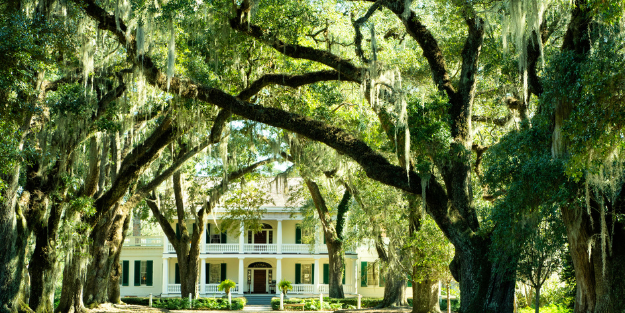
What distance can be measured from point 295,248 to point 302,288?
220 centimetres

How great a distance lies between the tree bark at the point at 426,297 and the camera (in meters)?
14.3

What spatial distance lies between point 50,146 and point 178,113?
2.81m

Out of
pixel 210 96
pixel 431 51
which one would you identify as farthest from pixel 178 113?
pixel 431 51

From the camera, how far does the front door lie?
31.5 m

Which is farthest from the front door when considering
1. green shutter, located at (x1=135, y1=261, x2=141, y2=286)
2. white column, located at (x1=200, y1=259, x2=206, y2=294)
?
green shutter, located at (x1=135, y1=261, x2=141, y2=286)

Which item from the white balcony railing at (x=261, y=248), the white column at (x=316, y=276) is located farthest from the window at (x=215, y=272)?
the white column at (x=316, y=276)

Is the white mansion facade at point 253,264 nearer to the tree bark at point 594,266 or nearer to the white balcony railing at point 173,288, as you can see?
the white balcony railing at point 173,288

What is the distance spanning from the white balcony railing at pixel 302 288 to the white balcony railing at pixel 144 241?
7.97m

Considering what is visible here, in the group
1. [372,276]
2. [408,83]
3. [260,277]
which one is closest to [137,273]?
[260,277]

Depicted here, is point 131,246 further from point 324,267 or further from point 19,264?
point 19,264

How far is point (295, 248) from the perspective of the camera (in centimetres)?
3023

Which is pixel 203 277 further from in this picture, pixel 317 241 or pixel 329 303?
pixel 329 303

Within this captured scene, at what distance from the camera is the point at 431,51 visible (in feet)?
33.5

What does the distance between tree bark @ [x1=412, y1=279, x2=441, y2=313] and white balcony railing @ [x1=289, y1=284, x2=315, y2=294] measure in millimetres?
15230
